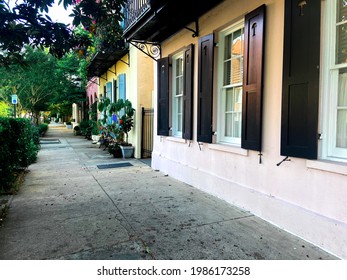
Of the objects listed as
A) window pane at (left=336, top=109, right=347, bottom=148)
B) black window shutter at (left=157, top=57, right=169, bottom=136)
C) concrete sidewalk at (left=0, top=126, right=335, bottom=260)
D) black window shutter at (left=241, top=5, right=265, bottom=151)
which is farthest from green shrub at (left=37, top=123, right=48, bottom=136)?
window pane at (left=336, top=109, right=347, bottom=148)

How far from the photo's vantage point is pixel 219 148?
15.8 feet

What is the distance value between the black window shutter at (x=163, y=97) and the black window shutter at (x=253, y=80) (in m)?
3.03

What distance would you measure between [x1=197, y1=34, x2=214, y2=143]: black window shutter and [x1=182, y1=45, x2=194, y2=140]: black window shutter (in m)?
0.36

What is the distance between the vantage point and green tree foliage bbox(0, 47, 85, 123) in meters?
16.4

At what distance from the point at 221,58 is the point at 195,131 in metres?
1.55

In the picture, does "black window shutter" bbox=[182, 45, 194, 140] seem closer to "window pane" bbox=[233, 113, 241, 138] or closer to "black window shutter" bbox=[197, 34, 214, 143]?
"black window shutter" bbox=[197, 34, 214, 143]

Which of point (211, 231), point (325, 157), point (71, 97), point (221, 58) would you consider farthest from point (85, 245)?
point (71, 97)

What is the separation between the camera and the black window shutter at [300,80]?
2.98 meters

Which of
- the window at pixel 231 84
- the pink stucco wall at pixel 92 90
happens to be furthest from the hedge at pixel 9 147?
the pink stucco wall at pixel 92 90

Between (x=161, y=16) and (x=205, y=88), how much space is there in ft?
6.00

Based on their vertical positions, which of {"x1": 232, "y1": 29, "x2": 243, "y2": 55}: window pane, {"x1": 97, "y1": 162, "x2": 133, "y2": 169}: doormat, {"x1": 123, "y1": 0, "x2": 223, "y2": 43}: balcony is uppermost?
{"x1": 123, "y1": 0, "x2": 223, "y2": 43}: balcony

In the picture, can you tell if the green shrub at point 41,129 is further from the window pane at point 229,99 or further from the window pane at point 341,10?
the window pane at point 341,10

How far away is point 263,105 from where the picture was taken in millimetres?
3795

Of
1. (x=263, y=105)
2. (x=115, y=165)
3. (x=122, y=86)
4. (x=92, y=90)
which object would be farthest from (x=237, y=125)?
(x=92, y=90)
